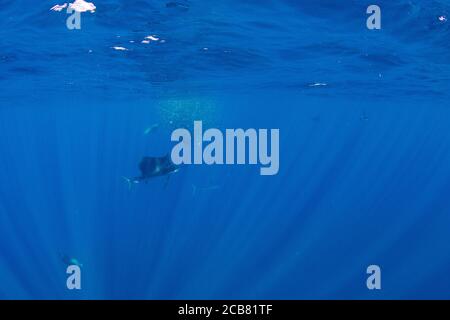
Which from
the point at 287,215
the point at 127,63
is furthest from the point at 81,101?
the point at 287,215

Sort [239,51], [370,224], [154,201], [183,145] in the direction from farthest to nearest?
1. [154,201]
2. [370,224]
3. [239,51]
4. [183,145]

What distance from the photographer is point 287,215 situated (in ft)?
114

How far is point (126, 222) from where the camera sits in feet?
96.7

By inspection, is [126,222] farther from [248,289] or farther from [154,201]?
[248,289]

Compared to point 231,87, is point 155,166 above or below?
below

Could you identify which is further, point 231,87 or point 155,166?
point 231,87

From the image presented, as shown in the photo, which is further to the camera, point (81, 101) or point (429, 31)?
point (81, 101)
